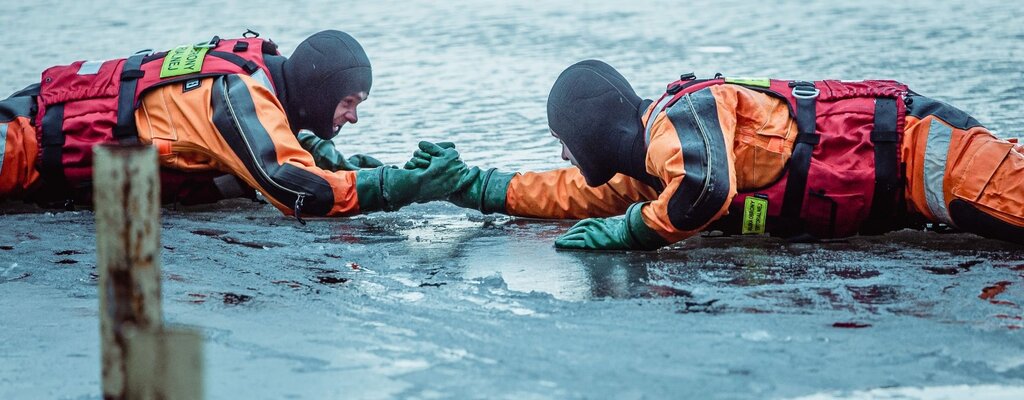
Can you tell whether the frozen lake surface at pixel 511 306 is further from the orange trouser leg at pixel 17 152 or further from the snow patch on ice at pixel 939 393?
the orange trouser leg at pixel 17 152

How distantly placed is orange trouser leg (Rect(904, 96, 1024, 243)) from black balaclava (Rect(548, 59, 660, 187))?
0.91 m

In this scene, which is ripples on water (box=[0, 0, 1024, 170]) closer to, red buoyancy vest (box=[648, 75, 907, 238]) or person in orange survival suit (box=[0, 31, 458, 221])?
person in orange survival suit (box=[0, 31, 458, 221])

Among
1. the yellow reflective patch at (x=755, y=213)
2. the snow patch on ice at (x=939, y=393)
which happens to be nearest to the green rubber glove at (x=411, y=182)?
the yellow reflective patch at (x=755, y=213)

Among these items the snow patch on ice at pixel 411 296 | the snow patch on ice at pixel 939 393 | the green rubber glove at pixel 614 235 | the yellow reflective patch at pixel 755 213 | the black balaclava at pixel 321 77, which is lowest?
the snow patch on ice at pixel 411 296

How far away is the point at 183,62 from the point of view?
17.1 feet

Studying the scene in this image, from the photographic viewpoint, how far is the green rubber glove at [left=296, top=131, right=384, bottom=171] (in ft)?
19.4

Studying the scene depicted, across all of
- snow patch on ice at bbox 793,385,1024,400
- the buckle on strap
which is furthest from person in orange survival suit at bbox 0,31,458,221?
snow patch on ice at bbox 793,385,1024,400

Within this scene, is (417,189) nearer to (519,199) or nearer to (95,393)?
(519,199)

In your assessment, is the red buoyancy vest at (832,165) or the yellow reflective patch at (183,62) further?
the yellow reflective patch at (183,62)

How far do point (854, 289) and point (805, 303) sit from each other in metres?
0.23

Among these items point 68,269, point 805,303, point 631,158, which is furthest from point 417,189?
point 805,303

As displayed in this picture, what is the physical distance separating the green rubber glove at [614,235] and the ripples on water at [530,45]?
1456 millimetres

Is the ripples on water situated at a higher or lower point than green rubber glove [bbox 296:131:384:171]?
higher

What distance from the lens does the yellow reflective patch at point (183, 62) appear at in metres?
5.16
